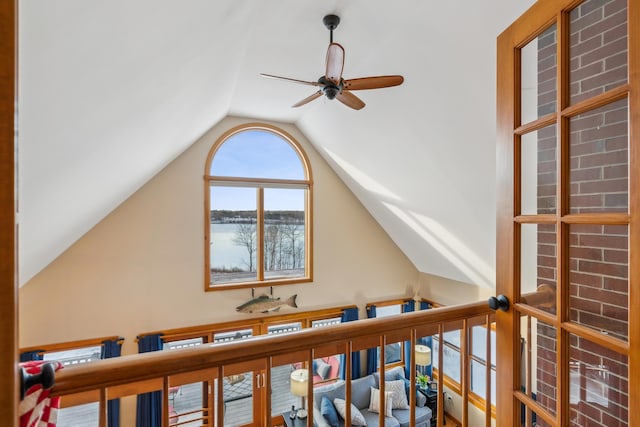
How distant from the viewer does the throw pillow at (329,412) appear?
398cm

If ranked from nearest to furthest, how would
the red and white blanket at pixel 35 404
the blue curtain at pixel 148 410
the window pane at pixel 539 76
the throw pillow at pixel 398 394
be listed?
the red and white blanket at pixel 35 404
the window pane at pixel 539 76
the blue curtain at pixel 148 410
the throw pillow at pixel 398 394

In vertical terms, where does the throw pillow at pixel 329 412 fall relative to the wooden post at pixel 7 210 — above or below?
below

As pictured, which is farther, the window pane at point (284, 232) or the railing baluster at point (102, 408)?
the window pane at point (284, 232)

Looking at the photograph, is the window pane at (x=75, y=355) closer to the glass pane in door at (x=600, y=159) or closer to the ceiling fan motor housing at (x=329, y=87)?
the ceiling fan motor housing at (x=329, y=87)

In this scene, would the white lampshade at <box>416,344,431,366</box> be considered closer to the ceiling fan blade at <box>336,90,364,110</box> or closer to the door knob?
the ceiling fan blade at <box>336,90,364,110</box>

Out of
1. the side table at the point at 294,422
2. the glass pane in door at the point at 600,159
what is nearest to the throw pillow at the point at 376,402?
the side table at the point at 294,422

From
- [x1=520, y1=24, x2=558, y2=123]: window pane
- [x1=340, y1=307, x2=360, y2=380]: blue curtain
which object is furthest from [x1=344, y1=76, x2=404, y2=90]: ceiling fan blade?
[x1=340, y1=307, x2=360, y2=380]: blue curtain

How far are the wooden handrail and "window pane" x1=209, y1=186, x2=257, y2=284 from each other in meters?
Result: 3.96

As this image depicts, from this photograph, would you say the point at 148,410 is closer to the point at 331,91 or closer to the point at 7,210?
the point at 331,91

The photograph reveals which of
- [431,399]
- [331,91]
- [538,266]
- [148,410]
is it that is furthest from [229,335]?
[538,266]

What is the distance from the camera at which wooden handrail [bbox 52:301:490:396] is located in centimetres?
79

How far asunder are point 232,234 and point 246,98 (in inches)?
78.2

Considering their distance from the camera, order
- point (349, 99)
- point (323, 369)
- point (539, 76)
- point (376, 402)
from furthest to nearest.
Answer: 1. point (323, 369)
2. point (376, 402)
3. point (349, 99)
4. point (539, 76)

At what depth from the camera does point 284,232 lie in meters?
5.16
